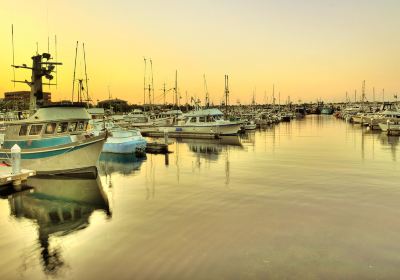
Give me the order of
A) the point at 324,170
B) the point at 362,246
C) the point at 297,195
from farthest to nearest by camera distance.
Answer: the point at 324,170 → the point at 297,195 → the point at 362,246

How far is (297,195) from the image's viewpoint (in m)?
17.7

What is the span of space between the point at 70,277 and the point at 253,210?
26.7 feet

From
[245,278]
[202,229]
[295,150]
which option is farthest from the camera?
[295,150]

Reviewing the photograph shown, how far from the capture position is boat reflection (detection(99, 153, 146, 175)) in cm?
2667

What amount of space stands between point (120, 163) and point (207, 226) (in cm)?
1910

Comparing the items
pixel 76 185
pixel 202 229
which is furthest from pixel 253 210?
pixel 76 185

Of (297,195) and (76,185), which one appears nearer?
(297,195)

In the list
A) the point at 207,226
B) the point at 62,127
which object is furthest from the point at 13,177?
the point at 207,226

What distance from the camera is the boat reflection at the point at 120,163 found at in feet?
87.5

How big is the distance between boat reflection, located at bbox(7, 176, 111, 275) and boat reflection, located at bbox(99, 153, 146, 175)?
4.04 meters

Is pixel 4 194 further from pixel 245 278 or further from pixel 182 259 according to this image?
pixel 245 278

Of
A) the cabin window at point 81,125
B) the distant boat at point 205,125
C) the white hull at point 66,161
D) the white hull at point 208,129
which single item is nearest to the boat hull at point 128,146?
the cabin window at point 81,125

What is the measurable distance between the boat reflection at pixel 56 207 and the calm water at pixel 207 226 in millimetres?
45

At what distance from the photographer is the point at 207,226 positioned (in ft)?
42.6
